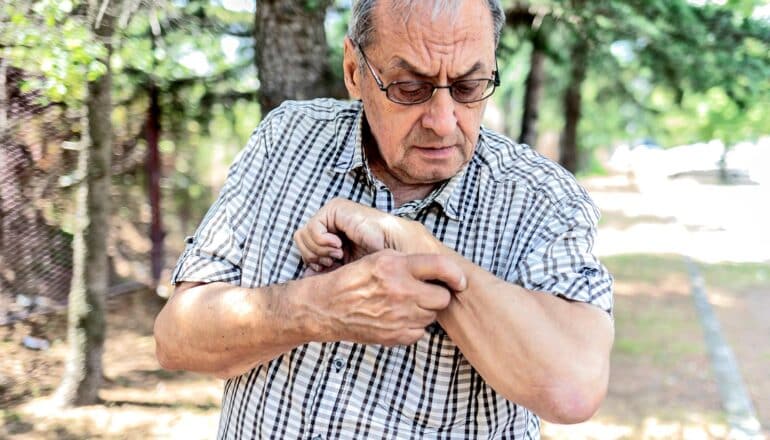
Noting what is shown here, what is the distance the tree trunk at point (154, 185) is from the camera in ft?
24.2

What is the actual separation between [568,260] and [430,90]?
1.74ft

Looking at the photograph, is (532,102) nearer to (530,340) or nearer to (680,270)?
(680,270)

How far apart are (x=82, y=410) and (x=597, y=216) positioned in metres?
4.39

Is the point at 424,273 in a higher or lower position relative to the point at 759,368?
higher

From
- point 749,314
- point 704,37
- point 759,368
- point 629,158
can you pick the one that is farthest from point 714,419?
point 629,158

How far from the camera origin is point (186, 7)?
230 inches

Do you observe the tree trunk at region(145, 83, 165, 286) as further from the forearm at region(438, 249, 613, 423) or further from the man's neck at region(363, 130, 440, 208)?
the forearm at region(438, 249, 613, 423)

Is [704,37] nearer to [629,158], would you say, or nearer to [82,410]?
[82,410]

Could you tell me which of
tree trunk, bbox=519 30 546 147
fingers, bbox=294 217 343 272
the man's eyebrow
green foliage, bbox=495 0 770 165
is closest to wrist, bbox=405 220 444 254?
fingers, bbox=294 217 343 272

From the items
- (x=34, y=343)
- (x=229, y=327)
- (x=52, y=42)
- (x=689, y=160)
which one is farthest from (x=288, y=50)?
(x=689, y=160)

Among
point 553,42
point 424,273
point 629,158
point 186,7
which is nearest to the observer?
point 424,273

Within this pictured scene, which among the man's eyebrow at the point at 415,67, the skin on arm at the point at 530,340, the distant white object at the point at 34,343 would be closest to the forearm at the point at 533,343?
the skin on arm at the point at 530,340

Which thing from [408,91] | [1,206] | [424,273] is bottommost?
[1,206]

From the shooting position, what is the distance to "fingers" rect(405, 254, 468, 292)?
1.58 m
